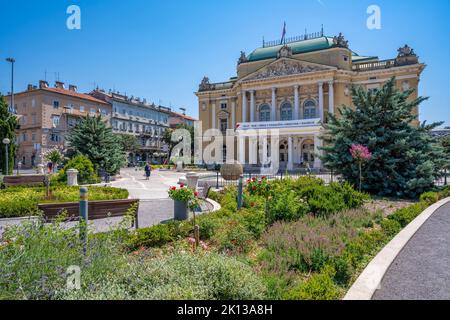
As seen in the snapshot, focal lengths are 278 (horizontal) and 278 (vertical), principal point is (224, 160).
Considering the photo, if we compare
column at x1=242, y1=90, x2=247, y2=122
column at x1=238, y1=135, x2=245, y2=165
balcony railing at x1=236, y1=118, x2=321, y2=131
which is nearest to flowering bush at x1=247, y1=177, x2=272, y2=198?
balcony railing at x1=236, y1=118, x2=321, y2=131

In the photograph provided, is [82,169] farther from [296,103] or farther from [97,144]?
[296,103]

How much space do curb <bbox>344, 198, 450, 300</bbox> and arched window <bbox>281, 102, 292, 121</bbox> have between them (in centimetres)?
3510

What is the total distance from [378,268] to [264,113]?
3976 cm

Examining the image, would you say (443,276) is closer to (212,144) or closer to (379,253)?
(379,253)

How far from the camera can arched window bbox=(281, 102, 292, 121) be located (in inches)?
1608

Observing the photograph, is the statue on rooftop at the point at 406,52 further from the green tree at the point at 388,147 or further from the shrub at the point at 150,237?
the shrub at the point at 150,237

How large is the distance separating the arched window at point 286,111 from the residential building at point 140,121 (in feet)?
100

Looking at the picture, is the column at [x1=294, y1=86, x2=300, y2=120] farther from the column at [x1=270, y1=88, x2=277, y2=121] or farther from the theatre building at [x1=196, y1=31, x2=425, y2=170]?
the column at [x1=270, y1=88, x2=277, y2=121]

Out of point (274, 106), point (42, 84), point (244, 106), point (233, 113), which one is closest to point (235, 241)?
point (274, 106)

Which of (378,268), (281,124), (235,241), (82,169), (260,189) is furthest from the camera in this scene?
(281,124)

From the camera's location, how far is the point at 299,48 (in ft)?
138

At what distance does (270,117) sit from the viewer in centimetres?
4184
